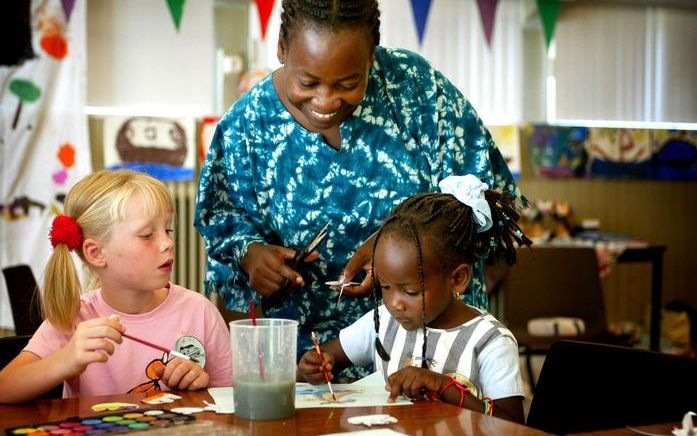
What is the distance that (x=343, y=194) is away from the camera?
76.5 inches

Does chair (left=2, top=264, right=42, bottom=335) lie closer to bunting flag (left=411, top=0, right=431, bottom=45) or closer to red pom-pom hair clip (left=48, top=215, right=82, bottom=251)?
red pom-pom hair clip (left=48, top=215, right=82, bottom=251)

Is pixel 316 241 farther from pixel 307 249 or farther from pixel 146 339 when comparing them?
pixel 146 339

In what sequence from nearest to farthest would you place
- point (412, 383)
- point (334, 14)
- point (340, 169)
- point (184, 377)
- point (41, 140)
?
point (412, 383)
point (184, 377)
point (334, 14)
point (340, 169)
point (41, 140)

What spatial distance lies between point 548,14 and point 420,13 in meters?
0.99

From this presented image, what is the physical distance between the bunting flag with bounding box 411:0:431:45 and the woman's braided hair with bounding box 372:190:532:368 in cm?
451

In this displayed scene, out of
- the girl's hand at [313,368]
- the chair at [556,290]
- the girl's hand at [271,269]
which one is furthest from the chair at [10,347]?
Result: the chair at [556,290]

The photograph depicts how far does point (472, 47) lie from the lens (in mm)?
6434

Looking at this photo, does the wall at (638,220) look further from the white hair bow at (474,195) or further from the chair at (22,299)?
the white hair bow at (474,195)

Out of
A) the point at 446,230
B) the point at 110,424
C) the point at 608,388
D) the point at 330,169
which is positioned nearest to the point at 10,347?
the point at 110,424

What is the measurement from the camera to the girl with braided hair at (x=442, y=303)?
1.59m

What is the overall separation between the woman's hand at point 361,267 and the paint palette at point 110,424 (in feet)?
1.98

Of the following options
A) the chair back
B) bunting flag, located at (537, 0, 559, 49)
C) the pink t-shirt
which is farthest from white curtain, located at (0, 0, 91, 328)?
the pink t-shirt

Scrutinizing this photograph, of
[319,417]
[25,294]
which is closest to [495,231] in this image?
[319,417]

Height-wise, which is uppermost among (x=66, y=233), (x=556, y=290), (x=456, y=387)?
(x=66, y=233)
